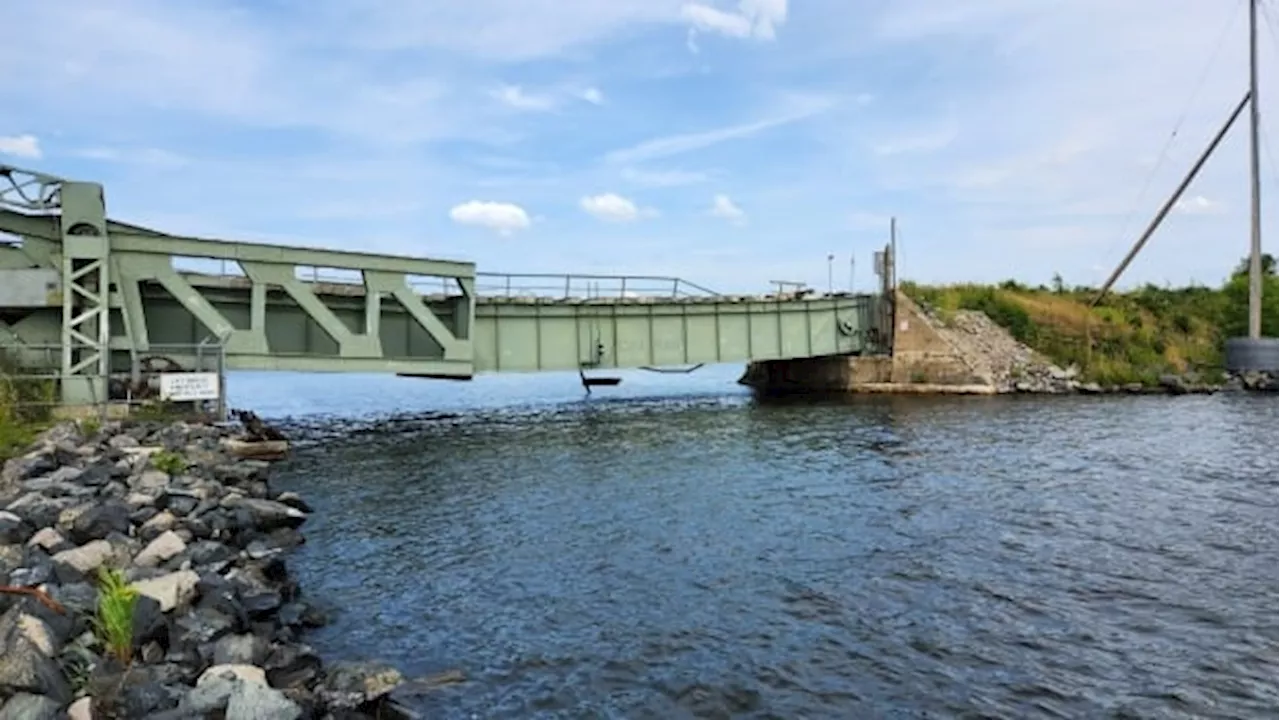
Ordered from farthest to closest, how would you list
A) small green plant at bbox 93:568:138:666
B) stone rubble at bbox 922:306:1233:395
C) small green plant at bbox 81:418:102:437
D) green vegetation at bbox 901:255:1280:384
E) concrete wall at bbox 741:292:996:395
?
green vegetation at bbox 901:255:1280:384 < concrete wall at bbox 741:292:996:395 < stone rubble at bbox 922:306:1233:395 < small green plant at bbox 81:418:102:437 < small green plant at bbox 93:568:138:666

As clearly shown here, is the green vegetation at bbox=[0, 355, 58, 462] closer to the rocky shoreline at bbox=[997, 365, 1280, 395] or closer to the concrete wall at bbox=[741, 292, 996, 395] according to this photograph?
the concrete wall at bbox=[741, 292, 996, 395]

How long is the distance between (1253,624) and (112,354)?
28252mm

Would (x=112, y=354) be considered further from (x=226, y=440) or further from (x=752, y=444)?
(x=752, y=444)

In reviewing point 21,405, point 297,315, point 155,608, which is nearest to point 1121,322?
point 297,315

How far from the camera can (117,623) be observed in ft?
24.8

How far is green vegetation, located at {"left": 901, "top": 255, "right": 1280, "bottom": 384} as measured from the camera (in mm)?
46594

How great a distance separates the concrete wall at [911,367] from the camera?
145ft

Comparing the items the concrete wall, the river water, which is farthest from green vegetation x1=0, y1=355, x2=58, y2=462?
the concrete wall

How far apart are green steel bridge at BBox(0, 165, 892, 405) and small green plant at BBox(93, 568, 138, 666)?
54.0 ft

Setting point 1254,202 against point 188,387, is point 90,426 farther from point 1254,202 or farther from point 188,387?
point 1254,202

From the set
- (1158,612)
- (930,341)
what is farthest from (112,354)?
(930,341)

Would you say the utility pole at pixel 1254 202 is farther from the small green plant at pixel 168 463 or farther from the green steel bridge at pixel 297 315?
the small green plant at pixel 168 463

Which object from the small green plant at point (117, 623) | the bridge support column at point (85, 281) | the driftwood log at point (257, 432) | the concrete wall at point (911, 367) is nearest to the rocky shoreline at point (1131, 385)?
the concrete wall at point (911, 367)

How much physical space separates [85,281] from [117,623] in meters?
21.0
